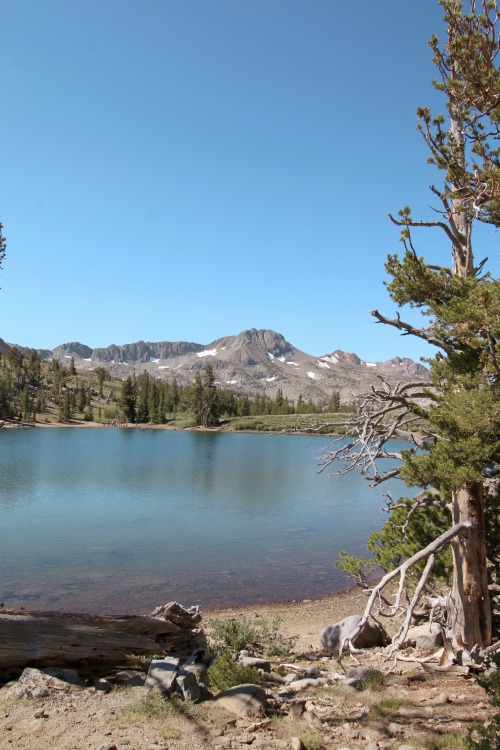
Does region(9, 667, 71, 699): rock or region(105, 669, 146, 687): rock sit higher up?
region(9, 667, 71, 699): rock

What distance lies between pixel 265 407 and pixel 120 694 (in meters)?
171

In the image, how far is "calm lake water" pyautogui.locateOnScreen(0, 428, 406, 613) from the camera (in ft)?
62.7

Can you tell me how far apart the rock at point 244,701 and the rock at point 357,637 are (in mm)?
4987

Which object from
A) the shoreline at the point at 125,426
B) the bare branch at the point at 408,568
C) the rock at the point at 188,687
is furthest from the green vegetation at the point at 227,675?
the shoreline at the point at 125,426

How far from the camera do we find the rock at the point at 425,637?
1117 centimetres

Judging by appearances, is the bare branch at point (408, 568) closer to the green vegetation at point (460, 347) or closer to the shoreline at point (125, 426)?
the green vegetation at point (460, 347)

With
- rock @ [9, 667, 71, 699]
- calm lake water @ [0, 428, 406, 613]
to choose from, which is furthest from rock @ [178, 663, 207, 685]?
calm lake water @ [0, 428, 406, 613]

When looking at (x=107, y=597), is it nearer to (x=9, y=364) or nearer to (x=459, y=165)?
(x=459, y=165)

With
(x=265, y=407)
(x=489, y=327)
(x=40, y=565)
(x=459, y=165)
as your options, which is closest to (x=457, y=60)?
(x=459, y=165)

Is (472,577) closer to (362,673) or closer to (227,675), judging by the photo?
(362,673)

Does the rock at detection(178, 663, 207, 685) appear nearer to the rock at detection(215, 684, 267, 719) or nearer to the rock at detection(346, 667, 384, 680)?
the rock at detection(215, 684, 267, 719)

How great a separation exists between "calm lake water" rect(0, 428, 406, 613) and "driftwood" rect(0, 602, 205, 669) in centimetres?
523

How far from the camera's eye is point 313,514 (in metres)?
34.2

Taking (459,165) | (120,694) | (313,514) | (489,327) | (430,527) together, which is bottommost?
(313,514)
